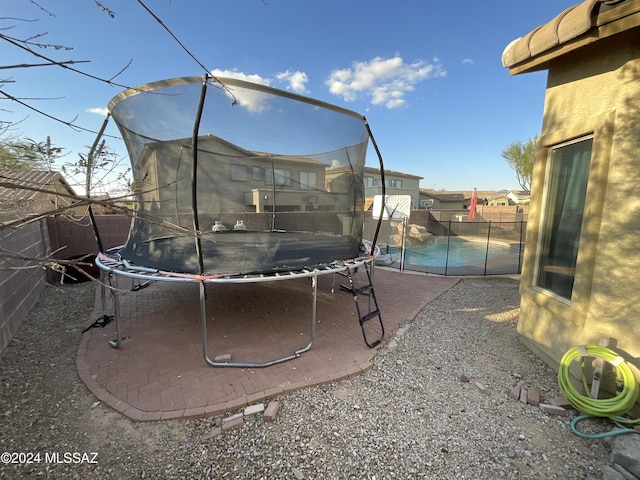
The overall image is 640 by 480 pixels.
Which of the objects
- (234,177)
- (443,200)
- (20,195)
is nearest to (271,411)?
(234,177)

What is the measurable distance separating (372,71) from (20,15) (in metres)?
8.07

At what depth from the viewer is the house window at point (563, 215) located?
8.36 ft

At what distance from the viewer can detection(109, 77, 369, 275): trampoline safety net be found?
9.43 feet

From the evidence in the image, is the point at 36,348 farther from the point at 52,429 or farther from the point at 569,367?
the point at 569,367

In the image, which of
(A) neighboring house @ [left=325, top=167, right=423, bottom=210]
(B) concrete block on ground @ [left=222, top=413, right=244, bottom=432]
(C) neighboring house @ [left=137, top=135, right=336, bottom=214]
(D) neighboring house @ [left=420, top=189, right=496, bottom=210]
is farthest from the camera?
(D) neighboring house @ [left=420, top=189, right=496, bottom=210]

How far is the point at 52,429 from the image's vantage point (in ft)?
6.13

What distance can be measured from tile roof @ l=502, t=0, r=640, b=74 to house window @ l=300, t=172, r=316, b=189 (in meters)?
2.59

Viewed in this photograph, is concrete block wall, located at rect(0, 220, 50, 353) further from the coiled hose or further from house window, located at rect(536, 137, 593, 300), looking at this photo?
house window, located at rect(536, 137, 593, 300)

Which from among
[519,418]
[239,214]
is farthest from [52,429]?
[519,418]

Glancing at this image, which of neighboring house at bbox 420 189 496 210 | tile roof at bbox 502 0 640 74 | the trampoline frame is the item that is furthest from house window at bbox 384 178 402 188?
the trampoline frame

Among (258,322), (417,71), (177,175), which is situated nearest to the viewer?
(177,175)

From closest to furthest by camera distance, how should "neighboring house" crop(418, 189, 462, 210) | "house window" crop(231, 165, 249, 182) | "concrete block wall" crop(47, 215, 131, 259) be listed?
1. "house window" crop(231, 165, 249, 182)
2. "concrete block wall" crop(47, 215, 131, 259)
3. "neighboring house" crop(418, 189, 462, 210)

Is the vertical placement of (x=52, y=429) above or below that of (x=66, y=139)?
below

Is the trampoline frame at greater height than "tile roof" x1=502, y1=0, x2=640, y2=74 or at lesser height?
lesser
